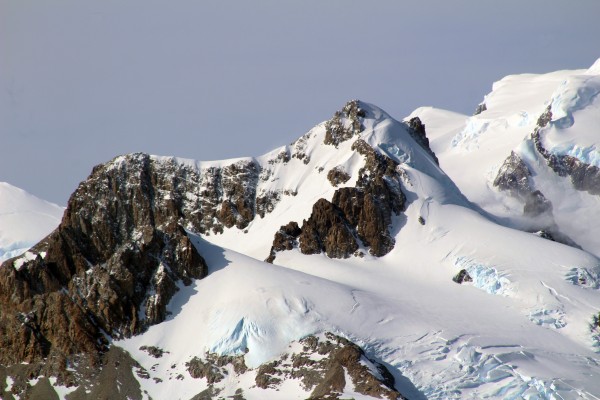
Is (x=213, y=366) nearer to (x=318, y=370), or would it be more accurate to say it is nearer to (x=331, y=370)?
(x=318, y=370)

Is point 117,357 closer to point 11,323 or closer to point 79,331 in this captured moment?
point 79,331

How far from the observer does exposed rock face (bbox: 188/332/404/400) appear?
539ft

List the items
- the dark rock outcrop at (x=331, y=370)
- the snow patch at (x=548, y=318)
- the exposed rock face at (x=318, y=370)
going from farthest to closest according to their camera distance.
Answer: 1. the snow patch at (x=548, y=318)
2. the exposed rock face at (x=318, y=370)
3. the dark rock outcrop at (x=331, y=370)

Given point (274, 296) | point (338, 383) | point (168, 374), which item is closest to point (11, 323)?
point (168, 374)

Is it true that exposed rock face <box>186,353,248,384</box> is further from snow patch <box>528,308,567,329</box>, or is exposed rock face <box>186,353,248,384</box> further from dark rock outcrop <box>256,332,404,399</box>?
snow patch <box>528,308,567,329</box>

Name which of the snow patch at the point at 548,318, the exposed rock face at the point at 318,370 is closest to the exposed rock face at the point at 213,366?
the exposed rock face at the point at 318,370

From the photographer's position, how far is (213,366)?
18088 centimetres

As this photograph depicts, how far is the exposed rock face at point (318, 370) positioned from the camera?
539 feet

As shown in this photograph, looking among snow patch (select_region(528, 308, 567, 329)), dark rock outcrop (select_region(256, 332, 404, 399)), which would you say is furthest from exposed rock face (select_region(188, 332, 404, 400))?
snow patch (select_region(528, 308, 567, 329))

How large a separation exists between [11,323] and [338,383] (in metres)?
64.3

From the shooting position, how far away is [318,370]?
566 feet

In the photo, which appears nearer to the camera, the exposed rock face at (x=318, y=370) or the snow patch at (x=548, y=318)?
the exposed rock face at (x=318, y=370)

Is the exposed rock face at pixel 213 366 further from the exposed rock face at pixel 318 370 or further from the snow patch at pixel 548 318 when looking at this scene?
the snow patch at pixel 548 318

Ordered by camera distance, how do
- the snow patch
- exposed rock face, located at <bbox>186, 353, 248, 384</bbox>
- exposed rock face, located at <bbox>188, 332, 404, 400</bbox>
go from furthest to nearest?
the snow patch → exposed rock face, located at <bbox>186, 353, 248, 384</bbox> → exposed rock face, located at <bbox>188, 332, 404, 400</bbox>
